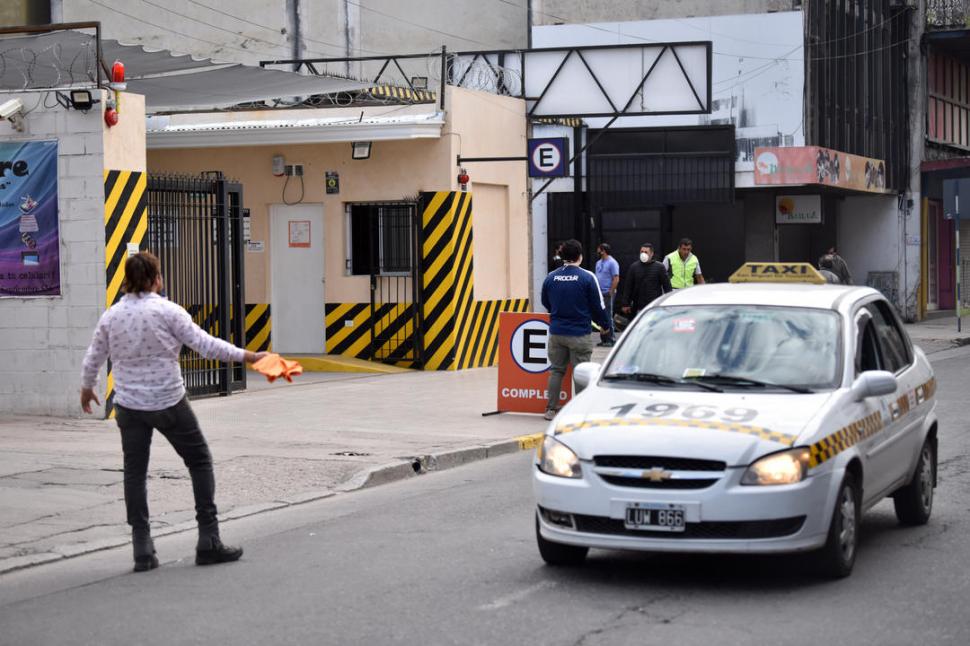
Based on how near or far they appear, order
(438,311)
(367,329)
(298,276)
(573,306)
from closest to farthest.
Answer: (573,306)
(438,311)
(367,329)
(298,276)

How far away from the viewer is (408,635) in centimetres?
686

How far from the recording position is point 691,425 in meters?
7.65

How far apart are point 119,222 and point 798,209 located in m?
24.1

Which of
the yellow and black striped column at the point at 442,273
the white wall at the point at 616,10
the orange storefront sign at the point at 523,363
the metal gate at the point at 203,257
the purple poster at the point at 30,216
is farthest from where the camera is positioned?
the white wall at the point at 616,10

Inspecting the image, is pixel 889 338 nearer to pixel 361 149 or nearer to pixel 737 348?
pixel 737 348

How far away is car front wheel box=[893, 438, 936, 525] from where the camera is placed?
9461mm

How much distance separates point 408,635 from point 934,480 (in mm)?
4551

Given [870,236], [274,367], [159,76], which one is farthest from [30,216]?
[870,236]

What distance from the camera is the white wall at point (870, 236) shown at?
38.8 meters

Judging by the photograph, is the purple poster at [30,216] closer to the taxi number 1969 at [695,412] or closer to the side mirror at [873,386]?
the taxi number 1969 at [695,412]

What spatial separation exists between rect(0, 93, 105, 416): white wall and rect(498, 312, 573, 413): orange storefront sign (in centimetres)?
436

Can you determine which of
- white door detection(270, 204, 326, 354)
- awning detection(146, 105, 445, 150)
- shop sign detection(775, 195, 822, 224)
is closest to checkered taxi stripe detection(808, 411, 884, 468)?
awning detection(146, 105, 445, 150)

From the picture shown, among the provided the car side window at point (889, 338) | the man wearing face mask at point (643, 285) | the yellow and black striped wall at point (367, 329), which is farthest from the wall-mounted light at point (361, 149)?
the car side window at point (889, 338)

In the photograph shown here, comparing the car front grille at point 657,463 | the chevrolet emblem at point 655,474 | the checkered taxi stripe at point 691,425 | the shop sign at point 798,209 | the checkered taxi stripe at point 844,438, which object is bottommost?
the chevrolet emblem at point 655,474
